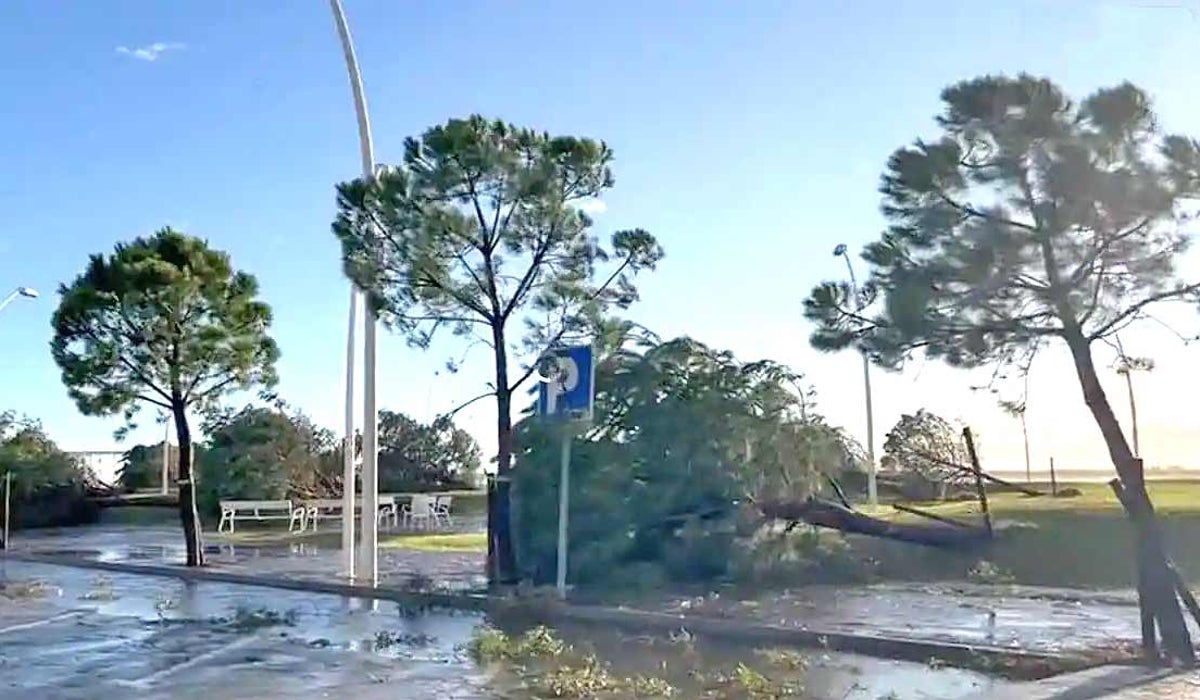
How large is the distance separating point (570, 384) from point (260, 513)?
873 inches

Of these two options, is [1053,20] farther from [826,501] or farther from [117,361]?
[117,361]

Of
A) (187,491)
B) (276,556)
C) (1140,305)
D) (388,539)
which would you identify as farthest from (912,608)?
(388,539)

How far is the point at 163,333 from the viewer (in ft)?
65.7

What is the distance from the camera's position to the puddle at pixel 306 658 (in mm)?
8453

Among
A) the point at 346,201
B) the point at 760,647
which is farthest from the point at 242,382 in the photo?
the point at 760,647

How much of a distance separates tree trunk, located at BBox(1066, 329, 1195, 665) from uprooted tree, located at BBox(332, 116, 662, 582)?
862cm

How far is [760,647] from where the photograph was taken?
1046 cm

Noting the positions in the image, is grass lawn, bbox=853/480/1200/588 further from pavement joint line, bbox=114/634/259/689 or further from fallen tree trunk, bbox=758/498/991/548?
pavement joint line, bbox=114/634/259/689

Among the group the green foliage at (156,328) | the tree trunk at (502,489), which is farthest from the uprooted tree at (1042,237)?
the green foliage at (156,328)

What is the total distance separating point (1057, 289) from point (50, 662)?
Result: 8.69 m

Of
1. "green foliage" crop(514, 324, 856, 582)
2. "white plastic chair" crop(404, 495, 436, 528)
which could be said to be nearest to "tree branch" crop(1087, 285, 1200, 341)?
"green foliage" crop(514, 324, 856, 582)

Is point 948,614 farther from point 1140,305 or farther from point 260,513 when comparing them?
point 260,513

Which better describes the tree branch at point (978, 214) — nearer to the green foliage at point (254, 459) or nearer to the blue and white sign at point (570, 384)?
the blue and white sign at point (570, 384)

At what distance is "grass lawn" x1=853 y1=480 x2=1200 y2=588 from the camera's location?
15641 mm
